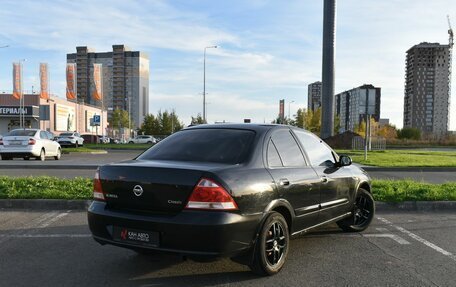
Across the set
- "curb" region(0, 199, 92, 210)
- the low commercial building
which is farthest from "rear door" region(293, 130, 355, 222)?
the low commercial building

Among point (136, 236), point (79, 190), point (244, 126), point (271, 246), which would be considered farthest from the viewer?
point (79, 190)

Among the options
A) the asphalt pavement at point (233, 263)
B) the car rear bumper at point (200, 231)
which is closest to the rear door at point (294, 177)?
the asphalt pavement at point (233, 263)

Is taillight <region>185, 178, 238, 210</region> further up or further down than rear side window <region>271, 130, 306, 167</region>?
further down

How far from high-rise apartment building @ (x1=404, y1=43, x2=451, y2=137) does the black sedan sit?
380 feet

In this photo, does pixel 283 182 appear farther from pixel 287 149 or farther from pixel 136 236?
pixel 136 236

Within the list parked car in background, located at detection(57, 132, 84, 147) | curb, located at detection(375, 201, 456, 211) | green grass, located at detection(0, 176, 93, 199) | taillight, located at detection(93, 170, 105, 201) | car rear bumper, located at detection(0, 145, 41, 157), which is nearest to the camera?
taillight, located at detection(93, 170, 105, 201)

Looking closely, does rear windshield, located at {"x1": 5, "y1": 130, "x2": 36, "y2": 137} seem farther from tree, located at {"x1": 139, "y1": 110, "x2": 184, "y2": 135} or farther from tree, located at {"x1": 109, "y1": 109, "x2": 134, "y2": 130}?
tree, located at {"x1": 109, "y1": 109, "x2": 134, "y2": 130}

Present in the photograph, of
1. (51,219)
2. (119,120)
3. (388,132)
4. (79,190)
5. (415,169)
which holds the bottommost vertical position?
(51,219)

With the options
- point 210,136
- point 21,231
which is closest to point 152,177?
point 210,136

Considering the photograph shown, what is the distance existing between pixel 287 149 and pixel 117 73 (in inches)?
5154

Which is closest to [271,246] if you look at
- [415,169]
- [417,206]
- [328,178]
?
[328,178]

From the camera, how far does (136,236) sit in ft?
13.8

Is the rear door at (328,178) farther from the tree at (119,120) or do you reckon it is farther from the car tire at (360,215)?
the tree at (119,120)

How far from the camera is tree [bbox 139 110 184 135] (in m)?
89.0
